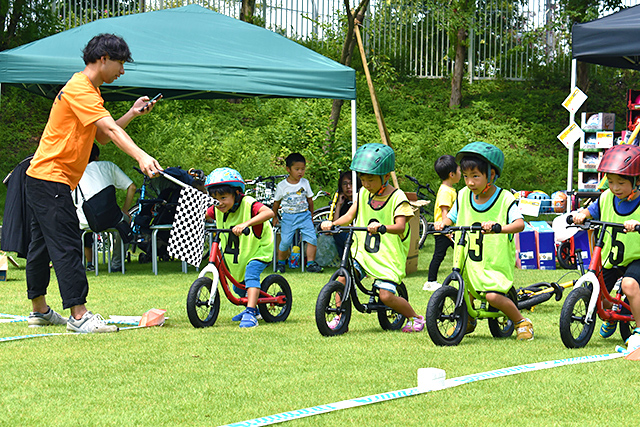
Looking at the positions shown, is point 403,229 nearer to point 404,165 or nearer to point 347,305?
point 347,305

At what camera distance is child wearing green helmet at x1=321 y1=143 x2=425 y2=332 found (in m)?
5.89

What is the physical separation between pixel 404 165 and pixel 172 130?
5054 millimetres

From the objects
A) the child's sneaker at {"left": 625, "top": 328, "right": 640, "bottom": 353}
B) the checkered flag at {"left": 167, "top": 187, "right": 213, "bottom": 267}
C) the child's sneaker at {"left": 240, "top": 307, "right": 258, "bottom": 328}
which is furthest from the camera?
the checkered flag at {"left": 167, "top": 187, "right": 213, "bottom": 267}

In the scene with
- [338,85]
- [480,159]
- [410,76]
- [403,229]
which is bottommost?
[403,229]

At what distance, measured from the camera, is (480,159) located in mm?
5582

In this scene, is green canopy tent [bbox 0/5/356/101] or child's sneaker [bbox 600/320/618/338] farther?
green canopy tent [bbox 0/5/356/101]

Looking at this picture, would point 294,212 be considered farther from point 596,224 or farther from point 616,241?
point 596,224

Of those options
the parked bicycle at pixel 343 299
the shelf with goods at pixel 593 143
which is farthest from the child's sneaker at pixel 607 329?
the shelf with goods at pixel 593 143

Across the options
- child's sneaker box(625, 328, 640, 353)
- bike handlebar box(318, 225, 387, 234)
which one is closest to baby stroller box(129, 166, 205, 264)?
bike handlebar box(318, 225, 387, 234)

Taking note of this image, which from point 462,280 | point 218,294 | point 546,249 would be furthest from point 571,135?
point 218,294

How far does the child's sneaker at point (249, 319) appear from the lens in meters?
6.28

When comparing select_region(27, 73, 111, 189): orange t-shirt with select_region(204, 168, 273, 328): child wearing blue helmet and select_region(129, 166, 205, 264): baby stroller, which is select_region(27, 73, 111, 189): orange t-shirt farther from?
select_region(129, 166, 205, 264): baby stroller

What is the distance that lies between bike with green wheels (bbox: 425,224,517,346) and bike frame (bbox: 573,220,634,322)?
570 millimetres

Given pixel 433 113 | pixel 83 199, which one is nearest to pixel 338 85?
pixel 83 199
